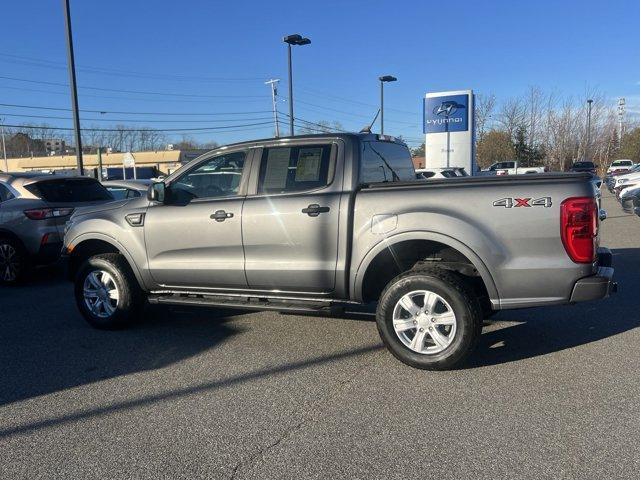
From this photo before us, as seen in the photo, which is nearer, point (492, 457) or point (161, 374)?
point (492, 457)

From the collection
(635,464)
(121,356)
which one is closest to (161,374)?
(121,356)

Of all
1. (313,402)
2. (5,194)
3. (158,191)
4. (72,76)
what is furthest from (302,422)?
(72,76)

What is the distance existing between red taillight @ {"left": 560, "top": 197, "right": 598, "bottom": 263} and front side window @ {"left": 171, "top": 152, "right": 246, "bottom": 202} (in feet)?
9.60

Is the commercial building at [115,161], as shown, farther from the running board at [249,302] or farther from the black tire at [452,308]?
the black tire at [452,308]

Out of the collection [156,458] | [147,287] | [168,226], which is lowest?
[156,458]

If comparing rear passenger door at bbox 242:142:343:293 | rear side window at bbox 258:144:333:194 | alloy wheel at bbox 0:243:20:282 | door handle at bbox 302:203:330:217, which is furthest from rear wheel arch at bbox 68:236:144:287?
alloy wheel at bbox 0:243:20:282

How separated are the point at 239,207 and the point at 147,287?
56.9 inches

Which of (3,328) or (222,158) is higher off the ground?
(222,158)

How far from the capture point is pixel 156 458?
10.8ft

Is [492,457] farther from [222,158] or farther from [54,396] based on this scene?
[222,158]

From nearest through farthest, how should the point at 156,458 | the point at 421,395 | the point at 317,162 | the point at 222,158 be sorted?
the point at 156,458 < the point at 421,395 < the point at 317,162 < the point at 222,158

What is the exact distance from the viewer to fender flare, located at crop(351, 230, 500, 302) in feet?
14.4

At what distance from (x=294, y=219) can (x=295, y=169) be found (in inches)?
21.2

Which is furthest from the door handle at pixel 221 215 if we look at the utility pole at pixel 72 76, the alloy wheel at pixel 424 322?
the utility pole at pixel 72 76
